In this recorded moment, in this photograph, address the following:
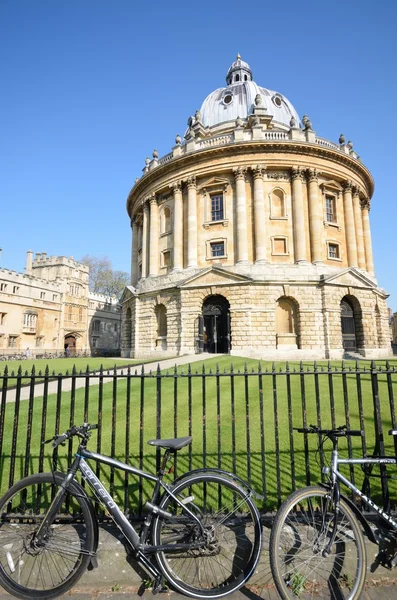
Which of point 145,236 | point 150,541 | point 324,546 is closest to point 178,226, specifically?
point 145,236

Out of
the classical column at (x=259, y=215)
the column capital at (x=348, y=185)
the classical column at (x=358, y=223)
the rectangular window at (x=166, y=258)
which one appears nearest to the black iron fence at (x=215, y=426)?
the classical column at (x=259, y=215)

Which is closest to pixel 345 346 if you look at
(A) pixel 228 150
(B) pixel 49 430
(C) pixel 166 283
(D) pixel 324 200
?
(D) pixel 324 200

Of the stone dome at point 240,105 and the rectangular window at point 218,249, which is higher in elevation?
the stone dome at point 240,105

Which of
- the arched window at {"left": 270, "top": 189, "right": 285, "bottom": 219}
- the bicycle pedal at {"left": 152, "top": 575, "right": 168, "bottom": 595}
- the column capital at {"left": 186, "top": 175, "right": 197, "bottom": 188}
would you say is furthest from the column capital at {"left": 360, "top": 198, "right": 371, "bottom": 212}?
the bicycle pedal at {"left": 152, "top": 575, "right": 168, "bottom": 595}

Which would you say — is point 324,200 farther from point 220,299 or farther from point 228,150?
point 220,299

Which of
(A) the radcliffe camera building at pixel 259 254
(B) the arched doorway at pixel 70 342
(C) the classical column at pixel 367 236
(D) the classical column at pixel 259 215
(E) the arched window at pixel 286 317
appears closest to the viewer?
(A) the radcliffe camera building at pixel 259 254

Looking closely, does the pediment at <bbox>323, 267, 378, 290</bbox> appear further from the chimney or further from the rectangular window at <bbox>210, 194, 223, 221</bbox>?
the chimney

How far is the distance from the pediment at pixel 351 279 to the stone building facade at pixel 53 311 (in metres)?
35.1

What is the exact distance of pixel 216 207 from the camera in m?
28.2

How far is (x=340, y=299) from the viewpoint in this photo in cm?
2536

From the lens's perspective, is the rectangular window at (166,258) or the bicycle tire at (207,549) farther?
the rectangular window at (166,258)

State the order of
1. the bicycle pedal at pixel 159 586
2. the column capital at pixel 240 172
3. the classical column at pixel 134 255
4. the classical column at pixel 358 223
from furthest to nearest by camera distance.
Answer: the classical column at pixel 134 255, the classical column at pixel 358 223, the column capital at pixel 240 172, the bicycle pedal at pixel 159 586

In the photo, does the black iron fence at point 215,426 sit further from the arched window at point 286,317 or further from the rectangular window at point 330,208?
the rectangular window at point 330,208

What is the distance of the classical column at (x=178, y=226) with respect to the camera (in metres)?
27.8
